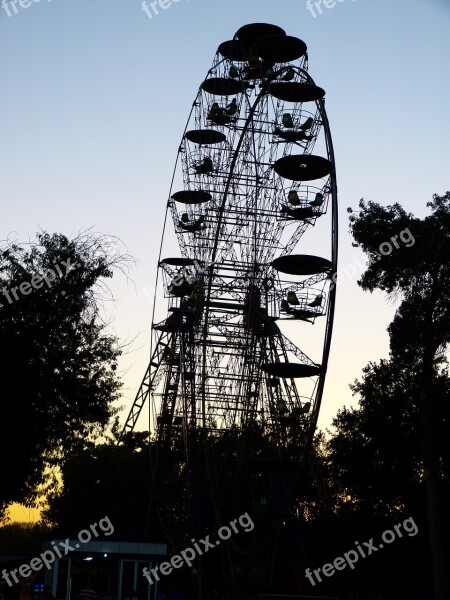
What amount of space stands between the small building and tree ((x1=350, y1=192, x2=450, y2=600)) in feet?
34.7

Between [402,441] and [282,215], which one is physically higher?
[282,215]

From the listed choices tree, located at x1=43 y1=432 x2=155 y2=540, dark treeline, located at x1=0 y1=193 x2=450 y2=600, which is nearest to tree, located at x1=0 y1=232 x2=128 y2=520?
dark treeline, located at x1=0 y1=193 x2=450 y2=600

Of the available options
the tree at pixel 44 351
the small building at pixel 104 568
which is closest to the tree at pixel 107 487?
the small building at pixel 104 568

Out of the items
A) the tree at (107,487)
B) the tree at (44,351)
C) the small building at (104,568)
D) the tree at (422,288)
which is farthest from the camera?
the tree at (107,487)

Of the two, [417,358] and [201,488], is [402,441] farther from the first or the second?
[201,488]

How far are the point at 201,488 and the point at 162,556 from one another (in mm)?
4690

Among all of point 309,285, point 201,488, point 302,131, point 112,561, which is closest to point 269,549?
point 201,488

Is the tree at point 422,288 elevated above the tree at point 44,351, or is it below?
above

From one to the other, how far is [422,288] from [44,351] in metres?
17.6

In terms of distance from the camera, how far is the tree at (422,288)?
3161 centimetres

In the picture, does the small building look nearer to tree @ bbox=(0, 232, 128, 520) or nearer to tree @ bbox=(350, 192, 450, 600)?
tree @ bbox=(0, 232, 128, 520)

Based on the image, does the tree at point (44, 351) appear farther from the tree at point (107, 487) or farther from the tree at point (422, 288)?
the tree at point (107, 487)

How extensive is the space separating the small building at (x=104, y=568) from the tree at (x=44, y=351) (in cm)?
448

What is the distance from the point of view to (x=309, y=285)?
2958 centimetres
